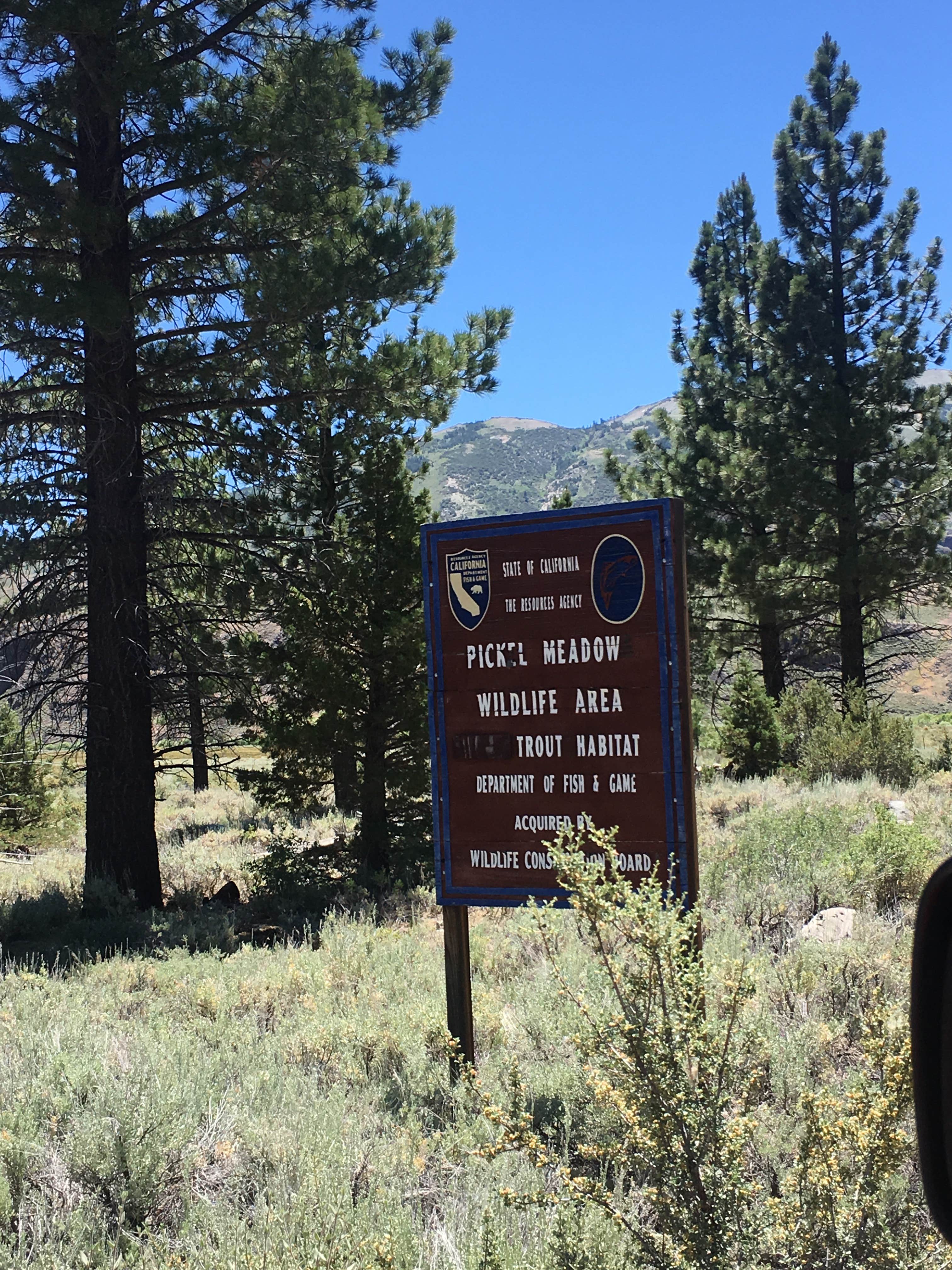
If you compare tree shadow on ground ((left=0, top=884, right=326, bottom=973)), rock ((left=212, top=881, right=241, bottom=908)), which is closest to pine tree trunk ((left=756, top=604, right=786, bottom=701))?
rock ((left=212, top=881, right=241, bottom=908))

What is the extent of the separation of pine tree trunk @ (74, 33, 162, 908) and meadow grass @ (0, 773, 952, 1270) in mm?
1907

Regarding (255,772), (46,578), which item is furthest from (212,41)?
(255,772)

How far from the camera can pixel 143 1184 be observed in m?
3.68

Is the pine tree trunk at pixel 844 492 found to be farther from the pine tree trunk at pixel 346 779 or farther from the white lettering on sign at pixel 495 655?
the white lettering on sign at pixel 495 655

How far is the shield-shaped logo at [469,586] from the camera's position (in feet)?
17.2

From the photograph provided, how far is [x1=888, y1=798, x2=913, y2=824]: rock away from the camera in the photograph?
10320mm

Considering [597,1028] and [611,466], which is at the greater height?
[611,466]

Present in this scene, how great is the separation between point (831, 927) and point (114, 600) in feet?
24.4

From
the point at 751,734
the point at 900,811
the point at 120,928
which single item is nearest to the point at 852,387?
the point at 751,734

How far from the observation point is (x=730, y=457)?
70.9 feet

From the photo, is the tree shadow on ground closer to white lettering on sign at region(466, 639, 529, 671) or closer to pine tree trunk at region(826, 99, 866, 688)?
white lettering on sign at region(466, 639, 529, 671)

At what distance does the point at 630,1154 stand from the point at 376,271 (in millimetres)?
8938

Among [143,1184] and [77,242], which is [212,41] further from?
[143,1184]

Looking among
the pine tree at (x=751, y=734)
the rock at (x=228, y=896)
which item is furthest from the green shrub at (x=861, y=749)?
the rock at (x=228, y=896)
